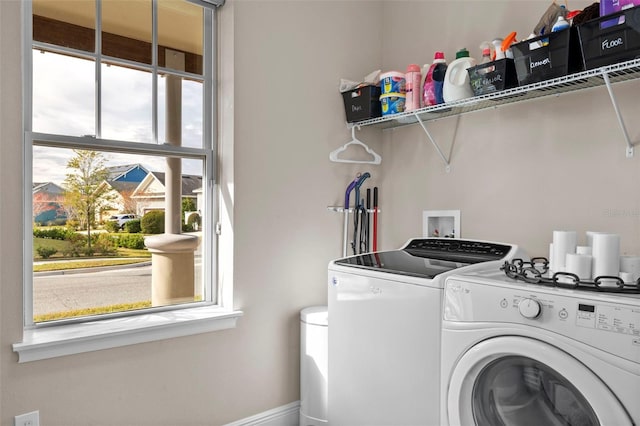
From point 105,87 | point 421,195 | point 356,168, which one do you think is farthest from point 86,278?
point 421,195

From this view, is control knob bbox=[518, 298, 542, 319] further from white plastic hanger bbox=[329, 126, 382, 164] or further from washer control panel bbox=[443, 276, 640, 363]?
white plastic hanger bbox=[329, 126, 382, 164]

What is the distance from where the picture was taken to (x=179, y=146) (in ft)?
7.28

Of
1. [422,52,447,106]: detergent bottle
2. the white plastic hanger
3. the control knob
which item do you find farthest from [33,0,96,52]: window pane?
the control knob

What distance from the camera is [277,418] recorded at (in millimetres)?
2422

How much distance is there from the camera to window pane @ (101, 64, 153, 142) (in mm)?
2018

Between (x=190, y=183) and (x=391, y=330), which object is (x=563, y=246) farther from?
(x=190, y=183)

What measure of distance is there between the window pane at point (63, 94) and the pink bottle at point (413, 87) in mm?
1498

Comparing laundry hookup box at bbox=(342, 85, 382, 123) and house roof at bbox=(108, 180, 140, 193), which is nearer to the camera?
house roof at bbox=(108, 180, 140, 193)

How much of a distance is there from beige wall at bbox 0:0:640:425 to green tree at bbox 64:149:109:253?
25 cm

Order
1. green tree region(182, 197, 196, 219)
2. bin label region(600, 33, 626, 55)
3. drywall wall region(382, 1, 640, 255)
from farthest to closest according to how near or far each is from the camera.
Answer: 1. green tree region(182, 197, 196, 219)
2. drywall wall region(382, 1, 640, 255)
3. bin label region(600, 33, 626, 55)

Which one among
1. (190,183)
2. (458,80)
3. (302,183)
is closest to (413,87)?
(458,80)

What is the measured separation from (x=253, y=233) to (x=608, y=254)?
60.3 inches

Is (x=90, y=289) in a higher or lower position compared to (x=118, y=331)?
higher

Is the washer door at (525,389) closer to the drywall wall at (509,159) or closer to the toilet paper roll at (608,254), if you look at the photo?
the toilet paper roll at (608,254)
